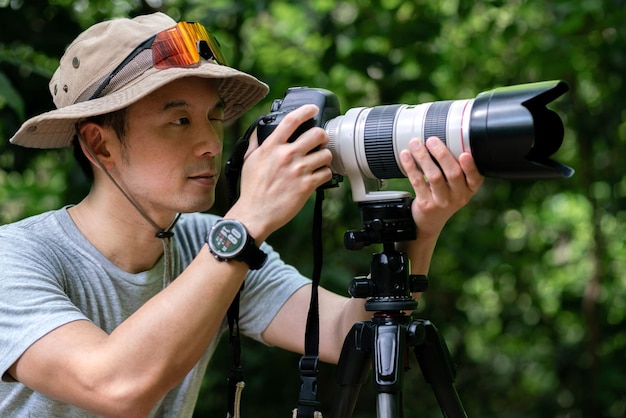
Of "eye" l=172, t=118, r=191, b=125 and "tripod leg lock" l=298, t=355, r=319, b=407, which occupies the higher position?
"eye" l=172, t=118, r=191, b=125

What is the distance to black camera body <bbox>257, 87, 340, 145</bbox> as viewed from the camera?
1435mm

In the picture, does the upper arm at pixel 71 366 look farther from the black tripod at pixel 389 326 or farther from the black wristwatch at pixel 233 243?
the black tripod at pixel 389 326

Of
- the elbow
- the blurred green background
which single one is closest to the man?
the elbow

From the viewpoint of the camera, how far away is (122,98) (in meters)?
1.56

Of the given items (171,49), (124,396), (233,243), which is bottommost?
(124,396)

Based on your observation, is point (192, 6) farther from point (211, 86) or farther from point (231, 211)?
point (231, 211)

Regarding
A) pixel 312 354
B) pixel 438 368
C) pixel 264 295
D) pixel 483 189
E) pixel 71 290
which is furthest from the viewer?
pixel 483 189

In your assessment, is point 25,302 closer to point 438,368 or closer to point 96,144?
point 96,144

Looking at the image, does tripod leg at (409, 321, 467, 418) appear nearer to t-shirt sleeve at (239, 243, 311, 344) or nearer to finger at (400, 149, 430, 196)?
finger at (400, 149, 430, 196)

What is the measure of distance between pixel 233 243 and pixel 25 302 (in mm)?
401

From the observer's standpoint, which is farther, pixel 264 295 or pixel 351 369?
pixel 264 295

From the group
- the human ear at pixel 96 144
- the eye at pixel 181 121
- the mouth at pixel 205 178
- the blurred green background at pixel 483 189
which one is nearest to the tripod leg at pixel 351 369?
the mouth at pixel 205 178

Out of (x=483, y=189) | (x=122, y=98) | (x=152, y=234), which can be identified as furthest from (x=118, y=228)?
(x=483, y=189)

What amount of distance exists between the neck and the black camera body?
38cm
